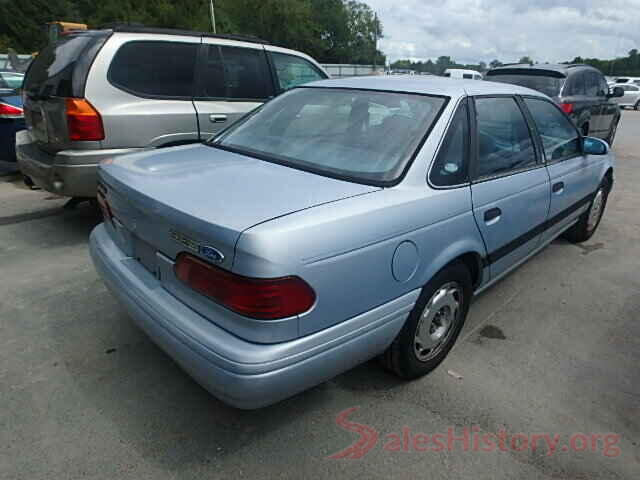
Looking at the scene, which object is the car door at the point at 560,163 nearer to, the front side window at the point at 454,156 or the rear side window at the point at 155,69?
the front side window at the point at 454,156

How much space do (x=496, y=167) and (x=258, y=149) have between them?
139cm

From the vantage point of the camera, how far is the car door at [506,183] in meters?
2.52

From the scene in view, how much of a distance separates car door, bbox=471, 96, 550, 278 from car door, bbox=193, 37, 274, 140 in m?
2.82

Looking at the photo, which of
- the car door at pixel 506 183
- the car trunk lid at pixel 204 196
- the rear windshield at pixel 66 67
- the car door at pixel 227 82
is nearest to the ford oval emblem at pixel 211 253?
the car trunk lid at pixel 204 196

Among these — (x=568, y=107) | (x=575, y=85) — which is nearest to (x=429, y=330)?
(x=568, y=107)

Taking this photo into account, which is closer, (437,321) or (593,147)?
(437,321)

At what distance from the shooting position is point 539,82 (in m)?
7.42

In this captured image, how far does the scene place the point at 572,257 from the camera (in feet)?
14.1

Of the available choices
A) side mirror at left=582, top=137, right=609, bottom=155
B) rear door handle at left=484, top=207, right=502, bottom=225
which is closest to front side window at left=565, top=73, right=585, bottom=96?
side mirror at left=582, top=137, right=609, bottom=155

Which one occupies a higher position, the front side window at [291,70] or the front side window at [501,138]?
the front side window at [291,70]

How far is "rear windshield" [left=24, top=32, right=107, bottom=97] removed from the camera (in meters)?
3.83

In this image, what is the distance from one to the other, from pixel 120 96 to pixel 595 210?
4650 millimetres

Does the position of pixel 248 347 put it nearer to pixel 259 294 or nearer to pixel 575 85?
pixel 259 294

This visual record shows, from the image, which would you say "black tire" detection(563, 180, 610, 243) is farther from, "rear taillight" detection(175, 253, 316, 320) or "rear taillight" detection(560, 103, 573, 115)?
"rear taillight" detection(175, 253, 316, 320)
